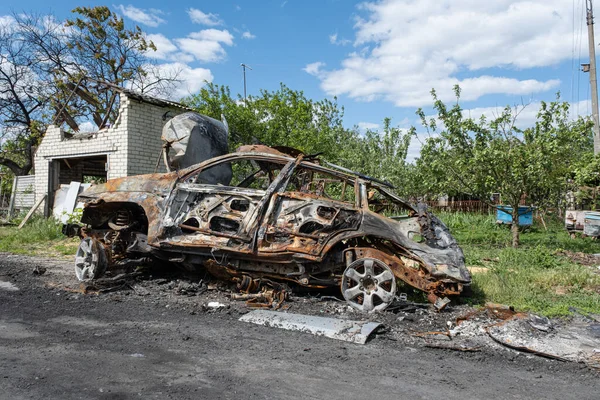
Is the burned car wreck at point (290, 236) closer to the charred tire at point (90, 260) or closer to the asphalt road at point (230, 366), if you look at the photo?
the charred tire at point (90, 260)

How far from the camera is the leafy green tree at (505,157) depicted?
9797 mm

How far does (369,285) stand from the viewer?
5.23m

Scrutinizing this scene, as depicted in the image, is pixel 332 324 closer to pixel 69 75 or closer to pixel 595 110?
pixel 595 110

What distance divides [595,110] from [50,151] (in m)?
21.8

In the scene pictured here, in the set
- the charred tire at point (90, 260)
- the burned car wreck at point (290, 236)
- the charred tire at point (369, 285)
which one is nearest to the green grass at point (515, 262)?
the burned car wreck at point (290, 236)

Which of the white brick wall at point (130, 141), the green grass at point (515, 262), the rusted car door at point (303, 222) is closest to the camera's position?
the rusted car door at point (303, 222)

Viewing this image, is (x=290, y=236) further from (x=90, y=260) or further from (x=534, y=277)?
(x=534, y=277)

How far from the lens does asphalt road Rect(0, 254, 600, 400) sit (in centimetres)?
305

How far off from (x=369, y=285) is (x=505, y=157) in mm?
6308

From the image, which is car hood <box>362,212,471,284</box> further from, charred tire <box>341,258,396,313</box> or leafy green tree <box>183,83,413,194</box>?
leafy green tree <box>183,83,413,194</box>

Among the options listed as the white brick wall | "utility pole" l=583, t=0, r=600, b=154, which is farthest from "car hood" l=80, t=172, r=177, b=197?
"utility pole" l=583, t=0, r=600, b=154

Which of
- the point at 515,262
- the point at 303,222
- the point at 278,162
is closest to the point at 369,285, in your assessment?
the point at 303,222

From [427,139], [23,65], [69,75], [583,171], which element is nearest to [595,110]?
[583,171]

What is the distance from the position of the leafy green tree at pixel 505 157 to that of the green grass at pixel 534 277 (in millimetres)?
1465
